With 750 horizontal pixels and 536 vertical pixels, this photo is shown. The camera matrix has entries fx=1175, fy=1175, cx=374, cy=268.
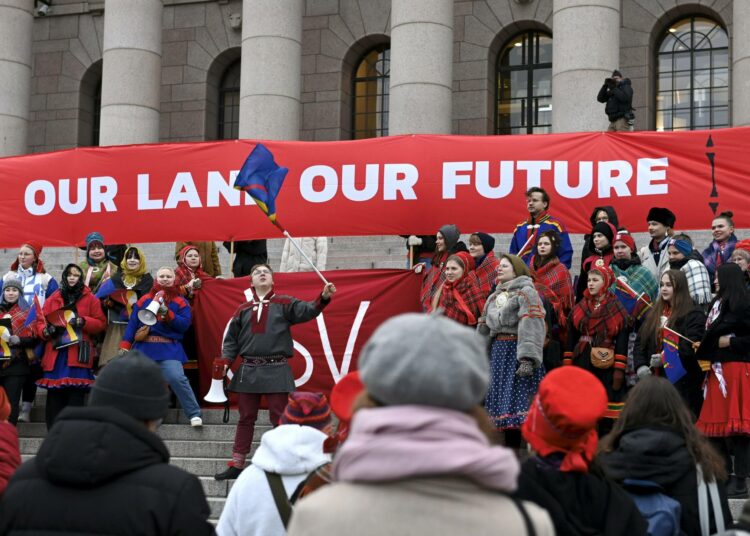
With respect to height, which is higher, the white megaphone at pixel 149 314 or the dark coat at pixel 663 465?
the white megaphone at pixel 149 314

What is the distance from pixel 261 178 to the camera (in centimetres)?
1155

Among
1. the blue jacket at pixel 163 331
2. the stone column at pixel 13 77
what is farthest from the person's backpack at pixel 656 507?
the stone column at pixel 13 77

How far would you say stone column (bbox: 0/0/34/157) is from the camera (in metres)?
24.3

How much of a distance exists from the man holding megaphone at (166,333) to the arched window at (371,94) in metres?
17.0

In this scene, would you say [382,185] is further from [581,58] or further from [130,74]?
[130,74]

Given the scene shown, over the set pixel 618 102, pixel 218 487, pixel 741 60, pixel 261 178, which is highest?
pixel 741 60

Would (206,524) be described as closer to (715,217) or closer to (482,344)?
(482,344)

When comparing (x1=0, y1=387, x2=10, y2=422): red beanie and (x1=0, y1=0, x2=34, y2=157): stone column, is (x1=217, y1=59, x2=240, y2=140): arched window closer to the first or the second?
(x1=0, y1=0, x2=34, y2=157): stone column

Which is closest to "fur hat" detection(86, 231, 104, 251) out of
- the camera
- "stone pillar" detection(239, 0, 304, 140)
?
"stone pillar" detection(239, 0, 304, 140)

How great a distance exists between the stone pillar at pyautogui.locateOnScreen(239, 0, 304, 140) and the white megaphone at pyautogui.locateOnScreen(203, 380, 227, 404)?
414 inches

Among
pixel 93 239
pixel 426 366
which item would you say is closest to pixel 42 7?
pixel 93 239

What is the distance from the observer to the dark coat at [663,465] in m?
5.29

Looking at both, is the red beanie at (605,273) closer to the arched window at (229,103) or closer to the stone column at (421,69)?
the stone column at (421,69)

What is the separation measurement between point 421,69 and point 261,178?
9991 mm
